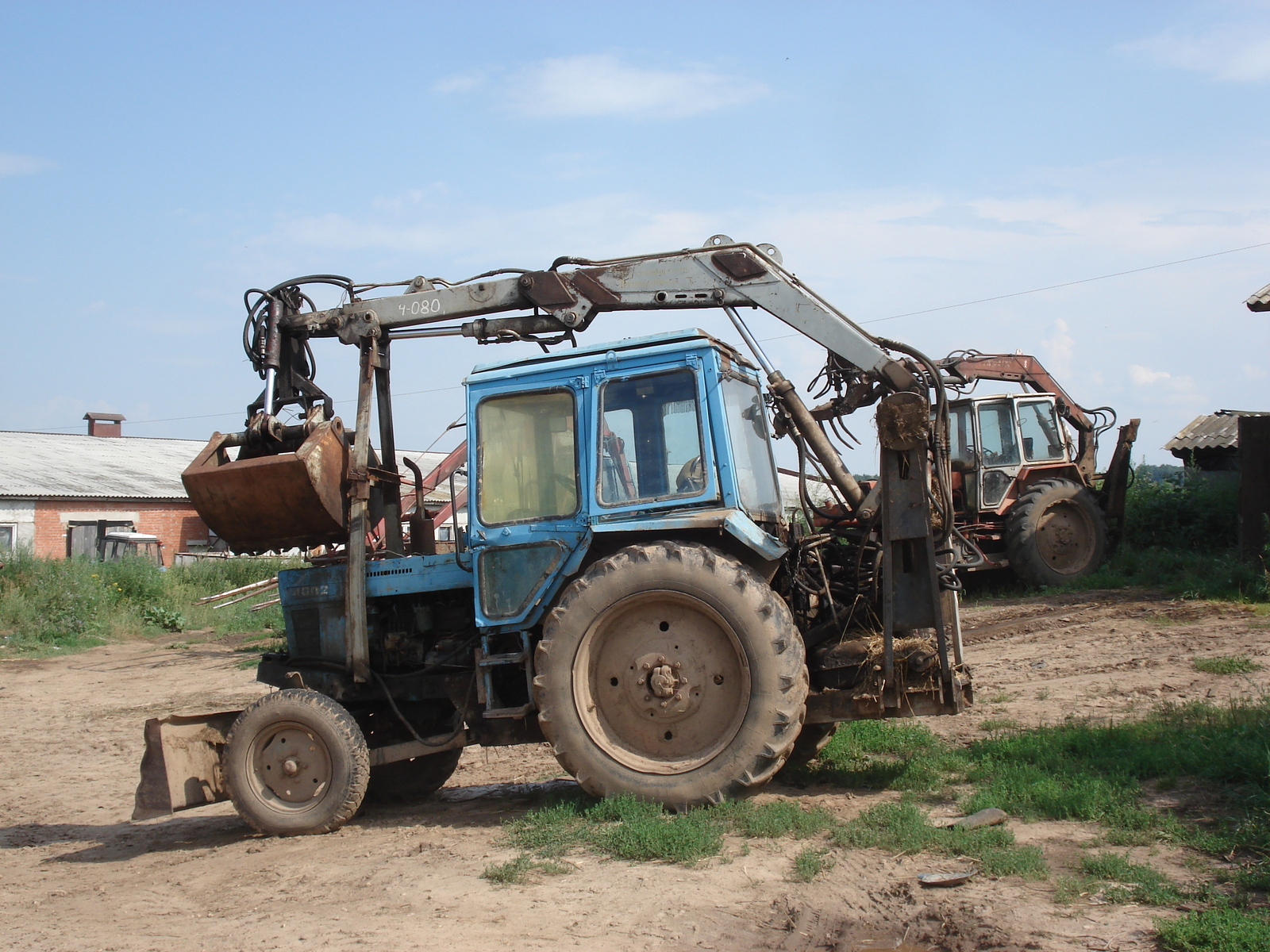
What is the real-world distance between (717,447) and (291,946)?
3.27 m

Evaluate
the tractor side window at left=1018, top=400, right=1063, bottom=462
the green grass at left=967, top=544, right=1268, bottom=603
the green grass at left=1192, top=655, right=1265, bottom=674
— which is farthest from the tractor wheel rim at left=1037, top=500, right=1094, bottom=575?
the green grass at left=1192, top=655, right=1265, bottom=674

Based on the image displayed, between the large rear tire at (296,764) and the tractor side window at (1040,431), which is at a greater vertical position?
the tractor side window at (1040,431)

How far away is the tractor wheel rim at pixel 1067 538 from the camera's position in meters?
14.1


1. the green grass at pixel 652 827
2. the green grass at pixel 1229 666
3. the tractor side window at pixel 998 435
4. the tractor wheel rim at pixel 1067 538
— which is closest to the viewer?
the green grass at pixel 652 827

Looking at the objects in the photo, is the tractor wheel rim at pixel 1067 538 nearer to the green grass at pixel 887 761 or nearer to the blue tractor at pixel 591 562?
Result: the green grass at pixel 887 761

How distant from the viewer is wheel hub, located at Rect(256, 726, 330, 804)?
6.18 metres

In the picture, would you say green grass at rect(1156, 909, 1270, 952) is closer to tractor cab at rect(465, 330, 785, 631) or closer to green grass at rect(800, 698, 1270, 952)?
green grass at rect(800, 698, 1270, 952)

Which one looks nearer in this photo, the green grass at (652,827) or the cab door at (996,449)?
the green grass at (652,827)

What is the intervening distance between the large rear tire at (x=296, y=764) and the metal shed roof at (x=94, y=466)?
1660cm

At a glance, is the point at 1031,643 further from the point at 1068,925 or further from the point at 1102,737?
the point at 1068,925

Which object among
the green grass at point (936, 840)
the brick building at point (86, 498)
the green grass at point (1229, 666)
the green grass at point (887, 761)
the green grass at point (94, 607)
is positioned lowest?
the green grass at point (936, 840)

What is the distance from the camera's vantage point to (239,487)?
21.2 feet

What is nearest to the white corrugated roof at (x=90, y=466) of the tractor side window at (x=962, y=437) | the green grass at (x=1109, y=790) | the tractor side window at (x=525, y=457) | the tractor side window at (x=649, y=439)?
the tractor side window at (x=962, y=437)

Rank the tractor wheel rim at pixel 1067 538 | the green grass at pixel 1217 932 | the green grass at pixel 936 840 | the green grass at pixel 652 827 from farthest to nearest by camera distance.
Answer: the tractor wheel rim at pixel 1067 538
the green grass at pixel 652 827
the green grass at pixel 936 840
the green grass at pixel 1217 932
